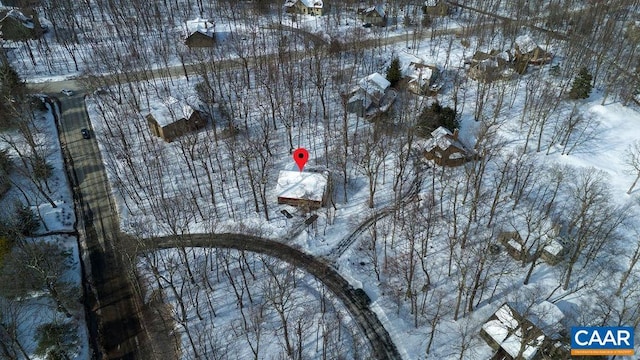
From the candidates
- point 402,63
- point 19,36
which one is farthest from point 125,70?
point 402,63

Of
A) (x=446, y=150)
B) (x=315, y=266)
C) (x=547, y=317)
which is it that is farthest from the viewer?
(x=446, y=150)

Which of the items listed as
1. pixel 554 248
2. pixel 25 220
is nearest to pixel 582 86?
pixel 554 248

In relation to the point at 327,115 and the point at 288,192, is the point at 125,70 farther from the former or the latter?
the point at 288,192

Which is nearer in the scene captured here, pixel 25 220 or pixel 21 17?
pixel 25 220

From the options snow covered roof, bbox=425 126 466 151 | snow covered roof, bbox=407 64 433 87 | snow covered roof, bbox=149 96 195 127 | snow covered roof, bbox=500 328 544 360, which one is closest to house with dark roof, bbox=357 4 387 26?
snow covered roof, bbox=407 64 433 87

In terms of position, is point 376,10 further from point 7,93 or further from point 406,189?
point 7,93

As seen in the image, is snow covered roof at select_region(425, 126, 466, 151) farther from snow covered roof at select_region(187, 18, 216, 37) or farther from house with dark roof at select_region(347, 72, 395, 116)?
snow covered roof at select_region(187, 18, 216, 37)
